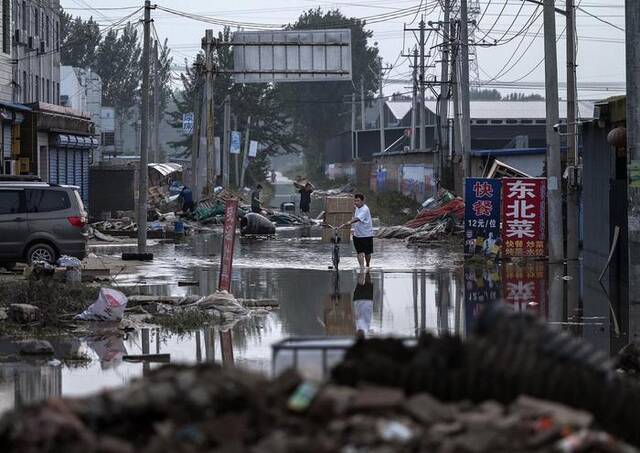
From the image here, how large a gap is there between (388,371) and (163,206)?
49.1 meters

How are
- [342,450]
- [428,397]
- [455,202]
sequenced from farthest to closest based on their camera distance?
[455,202] → [428,397] → [342,450]

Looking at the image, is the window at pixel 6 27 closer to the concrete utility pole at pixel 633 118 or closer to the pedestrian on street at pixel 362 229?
the pedestrian on street at pixel 362 229

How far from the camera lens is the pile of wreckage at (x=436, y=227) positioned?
119 feet

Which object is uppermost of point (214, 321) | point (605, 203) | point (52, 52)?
point (52, 52)

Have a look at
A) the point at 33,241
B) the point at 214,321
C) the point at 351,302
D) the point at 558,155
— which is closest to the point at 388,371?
the point at 214,321

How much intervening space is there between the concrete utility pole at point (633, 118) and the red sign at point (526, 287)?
1.46 m

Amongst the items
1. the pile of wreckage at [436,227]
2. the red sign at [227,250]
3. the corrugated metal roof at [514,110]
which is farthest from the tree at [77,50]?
the red sign at [227,250]

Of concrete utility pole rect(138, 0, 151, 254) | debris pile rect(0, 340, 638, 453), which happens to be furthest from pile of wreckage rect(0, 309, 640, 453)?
concrete utility pole rect(138, 0, 151, 254)

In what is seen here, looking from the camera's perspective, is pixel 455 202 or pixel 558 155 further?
pixel 455 202

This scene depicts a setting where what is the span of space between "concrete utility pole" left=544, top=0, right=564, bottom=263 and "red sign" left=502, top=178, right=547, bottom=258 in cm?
87

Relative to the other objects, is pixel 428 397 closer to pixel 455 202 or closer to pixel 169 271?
pixel 169 271

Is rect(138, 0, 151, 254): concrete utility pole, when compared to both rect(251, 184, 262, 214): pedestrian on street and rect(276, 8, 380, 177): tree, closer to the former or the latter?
rect(251, 184, 262, 214): pedestrian on street

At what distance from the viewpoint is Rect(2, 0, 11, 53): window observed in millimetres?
43375

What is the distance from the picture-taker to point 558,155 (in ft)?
90.6
